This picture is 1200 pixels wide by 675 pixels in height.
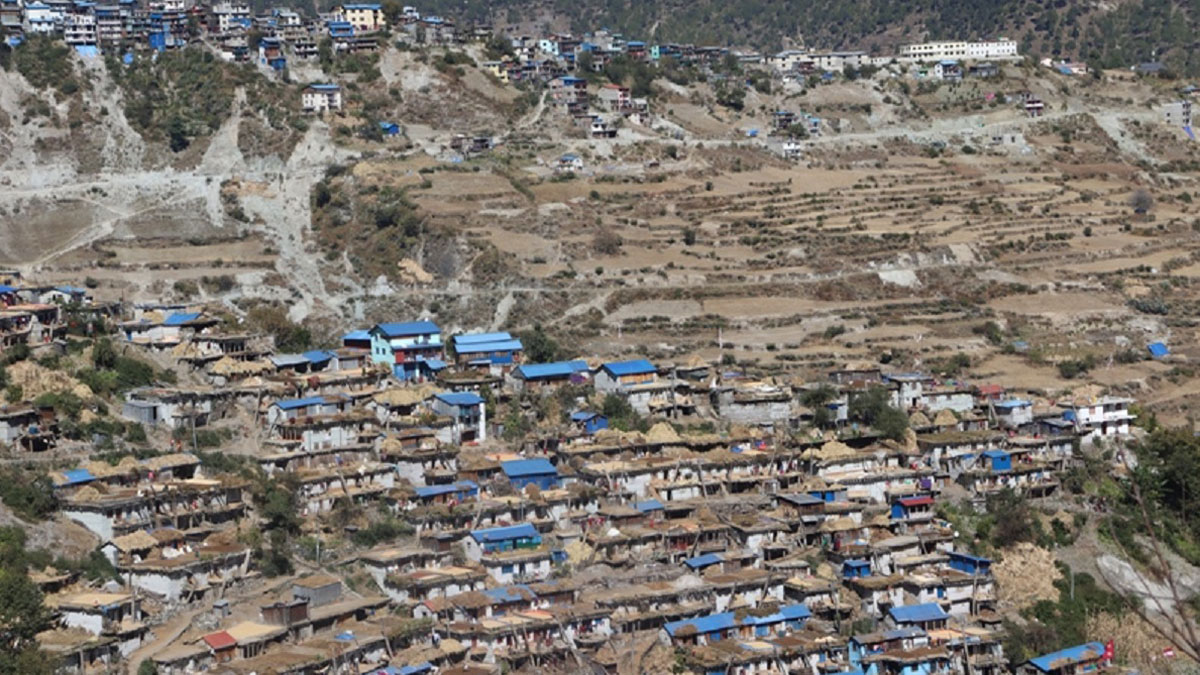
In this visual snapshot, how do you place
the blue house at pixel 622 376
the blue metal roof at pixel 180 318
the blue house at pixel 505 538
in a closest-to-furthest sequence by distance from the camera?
1. the blue house at pixel 505 538
2. the blue house at pixel 622 376
3. the blue metal roof at pixel 180 318

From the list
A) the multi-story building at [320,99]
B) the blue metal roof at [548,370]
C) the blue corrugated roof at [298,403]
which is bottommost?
the blue metal roof at [548,370]

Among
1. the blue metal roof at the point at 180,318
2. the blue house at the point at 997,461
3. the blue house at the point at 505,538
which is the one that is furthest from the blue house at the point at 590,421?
the blue metal roof at the point at 180,318

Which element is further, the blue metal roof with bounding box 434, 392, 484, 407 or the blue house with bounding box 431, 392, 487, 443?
the blue metal roof with bounding box 434, 392, 484, 407

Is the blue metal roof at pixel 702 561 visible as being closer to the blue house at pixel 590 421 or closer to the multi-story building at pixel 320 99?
the blue house at pixel 590 421

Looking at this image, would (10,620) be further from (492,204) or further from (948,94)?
(948,94)

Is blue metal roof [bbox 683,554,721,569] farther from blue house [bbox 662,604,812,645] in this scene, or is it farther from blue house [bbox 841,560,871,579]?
blue house [bbox 841,560,871,579]

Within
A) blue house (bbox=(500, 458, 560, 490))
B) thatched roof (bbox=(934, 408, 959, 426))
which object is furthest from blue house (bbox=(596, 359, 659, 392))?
thatched roof (bbox=(934, 408, 959, 426))
